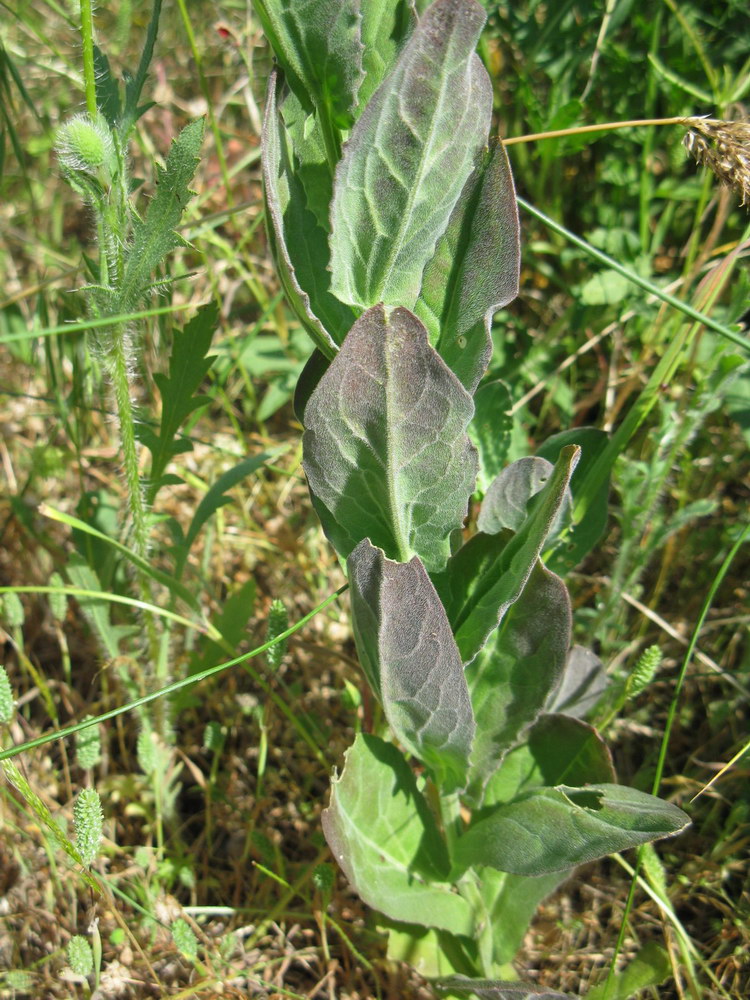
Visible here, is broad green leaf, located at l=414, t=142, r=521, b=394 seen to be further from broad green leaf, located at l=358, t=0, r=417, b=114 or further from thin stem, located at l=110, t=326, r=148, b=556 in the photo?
thin stem, located at l=110, t=326, r=148, b=556

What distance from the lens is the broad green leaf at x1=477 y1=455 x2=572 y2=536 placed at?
5.10 feet

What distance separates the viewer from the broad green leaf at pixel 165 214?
1413 mm

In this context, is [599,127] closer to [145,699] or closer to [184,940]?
[145,699]

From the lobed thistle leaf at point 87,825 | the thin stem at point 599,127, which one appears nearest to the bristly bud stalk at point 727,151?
the thin stem at point 599,127

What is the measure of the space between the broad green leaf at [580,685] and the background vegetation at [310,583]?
0.19ft

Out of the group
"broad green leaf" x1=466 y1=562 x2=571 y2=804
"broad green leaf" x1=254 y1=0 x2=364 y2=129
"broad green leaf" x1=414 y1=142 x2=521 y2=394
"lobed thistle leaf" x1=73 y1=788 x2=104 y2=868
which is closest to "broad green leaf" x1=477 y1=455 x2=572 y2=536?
"broad green leaf" x1=466 y1=562 x2=571 y2=804

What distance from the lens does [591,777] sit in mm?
1681

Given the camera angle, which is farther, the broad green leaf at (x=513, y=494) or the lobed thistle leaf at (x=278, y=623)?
the lobed thistle leaf at (x=278, y=623)

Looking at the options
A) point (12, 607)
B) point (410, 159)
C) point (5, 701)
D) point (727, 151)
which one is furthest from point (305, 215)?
point (12, 607)

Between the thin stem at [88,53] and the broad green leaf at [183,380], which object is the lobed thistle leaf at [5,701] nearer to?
the broad green leaf at [183,380]

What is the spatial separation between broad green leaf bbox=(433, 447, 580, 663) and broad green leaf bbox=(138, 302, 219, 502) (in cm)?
63

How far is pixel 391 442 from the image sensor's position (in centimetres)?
129

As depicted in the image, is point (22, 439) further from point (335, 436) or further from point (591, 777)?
point (591, 777)

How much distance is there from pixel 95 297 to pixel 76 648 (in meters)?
1.25
